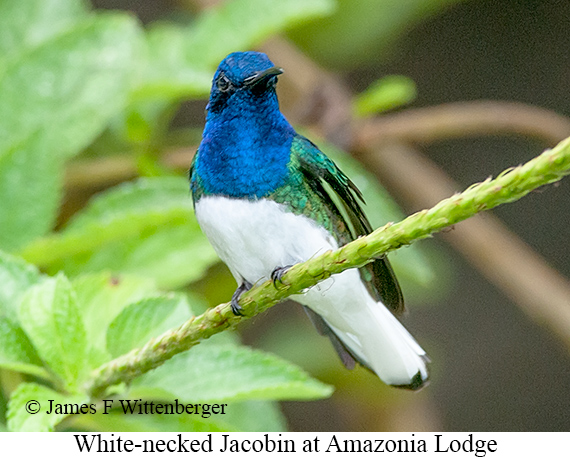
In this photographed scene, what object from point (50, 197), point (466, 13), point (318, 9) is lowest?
point (50, 197)

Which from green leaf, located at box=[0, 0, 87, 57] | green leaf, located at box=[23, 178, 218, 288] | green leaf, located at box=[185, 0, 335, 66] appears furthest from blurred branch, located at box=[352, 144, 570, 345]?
green leaf, located at box=[0, 0, 87, 57]

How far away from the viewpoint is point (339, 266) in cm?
61

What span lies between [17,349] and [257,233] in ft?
1.24

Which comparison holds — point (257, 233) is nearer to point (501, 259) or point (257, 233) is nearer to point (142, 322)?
point (142, 322)

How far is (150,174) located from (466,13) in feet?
5.81

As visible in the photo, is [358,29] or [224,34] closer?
[224,34]

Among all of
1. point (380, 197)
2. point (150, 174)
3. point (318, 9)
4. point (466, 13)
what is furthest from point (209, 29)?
point (466, 13)

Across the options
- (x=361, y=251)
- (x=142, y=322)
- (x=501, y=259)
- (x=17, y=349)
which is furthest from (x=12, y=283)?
(x=501, y=259)

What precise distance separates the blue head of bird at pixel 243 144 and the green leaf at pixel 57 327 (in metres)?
0.24

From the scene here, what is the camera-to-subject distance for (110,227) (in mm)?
1165

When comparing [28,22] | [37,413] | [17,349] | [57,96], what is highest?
[28,22]

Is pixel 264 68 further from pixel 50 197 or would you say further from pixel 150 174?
pixel 150 174

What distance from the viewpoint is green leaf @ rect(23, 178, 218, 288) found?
1259mm

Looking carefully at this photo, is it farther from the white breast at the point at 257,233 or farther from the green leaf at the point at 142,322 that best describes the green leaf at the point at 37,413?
the white breast at the point at 257,233
